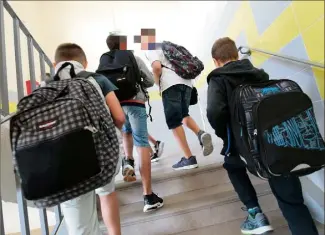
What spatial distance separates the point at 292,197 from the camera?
1.06 m

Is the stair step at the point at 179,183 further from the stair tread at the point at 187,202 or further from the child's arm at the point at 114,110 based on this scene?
the child's arm at the point at 114,110

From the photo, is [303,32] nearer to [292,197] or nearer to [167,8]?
[292,197]

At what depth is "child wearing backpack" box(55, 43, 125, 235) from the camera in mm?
966

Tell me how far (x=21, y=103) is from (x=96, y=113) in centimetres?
24

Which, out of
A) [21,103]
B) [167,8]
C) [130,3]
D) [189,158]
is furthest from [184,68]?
[130,3]

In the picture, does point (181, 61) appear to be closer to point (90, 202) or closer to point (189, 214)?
point (189, 214)

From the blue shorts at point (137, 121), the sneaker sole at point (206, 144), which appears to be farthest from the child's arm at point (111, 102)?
the sneaker sole at point (206, 144)

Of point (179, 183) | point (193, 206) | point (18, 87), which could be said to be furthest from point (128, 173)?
point (18, 87)

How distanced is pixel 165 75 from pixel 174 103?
188 mm

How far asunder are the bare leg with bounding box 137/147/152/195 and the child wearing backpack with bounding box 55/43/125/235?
13.2 inches

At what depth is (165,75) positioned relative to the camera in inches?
66.2

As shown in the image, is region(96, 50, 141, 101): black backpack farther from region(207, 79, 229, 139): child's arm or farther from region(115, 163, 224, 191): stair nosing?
region(115, 163, 224, 191): stair nosing

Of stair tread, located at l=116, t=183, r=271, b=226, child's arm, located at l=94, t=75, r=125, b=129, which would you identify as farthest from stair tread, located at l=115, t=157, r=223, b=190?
child's arm, located at l=94, t=75, r=125, b=129

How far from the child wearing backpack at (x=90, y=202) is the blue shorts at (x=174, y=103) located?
0.61 metres
